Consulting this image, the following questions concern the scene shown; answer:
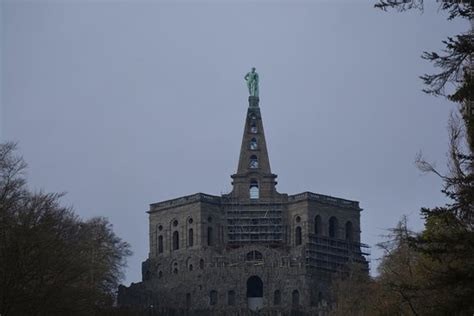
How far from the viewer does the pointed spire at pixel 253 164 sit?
150m

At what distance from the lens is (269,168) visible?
152375 mm

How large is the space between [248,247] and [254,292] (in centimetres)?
468

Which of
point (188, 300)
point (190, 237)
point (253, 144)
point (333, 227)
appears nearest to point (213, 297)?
point (188, 300)

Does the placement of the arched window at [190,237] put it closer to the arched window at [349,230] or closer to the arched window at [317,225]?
the arched window at [317,225]

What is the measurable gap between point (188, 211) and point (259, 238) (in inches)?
307

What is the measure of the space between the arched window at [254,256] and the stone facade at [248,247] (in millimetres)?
99

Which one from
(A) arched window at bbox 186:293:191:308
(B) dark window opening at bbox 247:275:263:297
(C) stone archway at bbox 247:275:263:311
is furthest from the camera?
(B) dark window opening at bbox 247:275:263:297

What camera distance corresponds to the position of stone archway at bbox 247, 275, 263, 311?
14132 cm

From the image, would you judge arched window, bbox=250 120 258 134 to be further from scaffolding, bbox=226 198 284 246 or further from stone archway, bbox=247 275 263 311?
stone archway, bbox=247 275 263 311

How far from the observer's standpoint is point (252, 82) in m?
160

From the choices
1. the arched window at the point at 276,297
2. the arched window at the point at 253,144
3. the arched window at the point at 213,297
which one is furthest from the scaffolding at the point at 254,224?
the arched window at the point at 253,144

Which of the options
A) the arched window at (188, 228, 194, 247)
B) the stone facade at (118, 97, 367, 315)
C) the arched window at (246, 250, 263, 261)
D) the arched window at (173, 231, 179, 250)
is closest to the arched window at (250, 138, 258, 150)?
the stone facade at (118, 97, 367, 315)

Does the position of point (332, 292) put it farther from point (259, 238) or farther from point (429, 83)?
point (429, 83)

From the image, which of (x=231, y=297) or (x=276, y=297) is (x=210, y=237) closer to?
(x=231, y=297)
